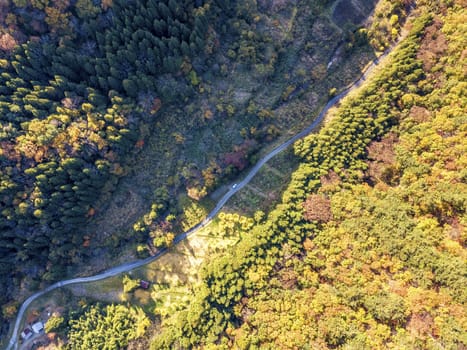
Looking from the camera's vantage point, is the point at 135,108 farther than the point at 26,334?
No

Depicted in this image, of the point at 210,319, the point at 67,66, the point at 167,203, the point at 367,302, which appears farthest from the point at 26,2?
the point at 367,302

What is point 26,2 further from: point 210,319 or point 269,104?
point 210,319

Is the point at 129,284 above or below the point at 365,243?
below

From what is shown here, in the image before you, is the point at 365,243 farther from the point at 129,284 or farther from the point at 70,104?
the point at 70,104

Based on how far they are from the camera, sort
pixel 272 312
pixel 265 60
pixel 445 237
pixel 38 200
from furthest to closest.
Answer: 1. pixel 265 60
2. pixel 38 200
3. pixel 272 312
4. pixel 445 237

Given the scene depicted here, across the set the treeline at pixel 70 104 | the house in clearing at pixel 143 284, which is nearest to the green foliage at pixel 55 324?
the treeline at pixel 70 104

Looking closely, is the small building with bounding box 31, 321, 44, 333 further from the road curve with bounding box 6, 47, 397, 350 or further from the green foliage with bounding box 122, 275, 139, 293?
the green foliage with bounding box 122, 275, 139, 293

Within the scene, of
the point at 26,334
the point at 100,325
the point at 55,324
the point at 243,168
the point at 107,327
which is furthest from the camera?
the point at 243,168

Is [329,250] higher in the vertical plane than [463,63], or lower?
lower

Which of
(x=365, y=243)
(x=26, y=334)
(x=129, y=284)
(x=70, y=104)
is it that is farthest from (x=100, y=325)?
(x=365, y=243)
